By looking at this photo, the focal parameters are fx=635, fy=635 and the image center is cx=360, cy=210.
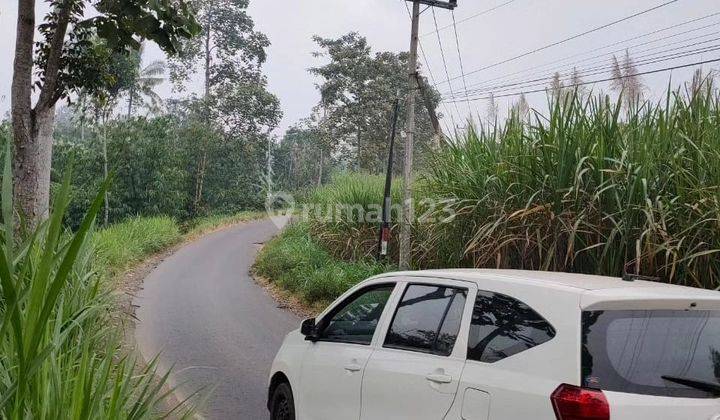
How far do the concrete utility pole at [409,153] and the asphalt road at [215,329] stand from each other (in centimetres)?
270

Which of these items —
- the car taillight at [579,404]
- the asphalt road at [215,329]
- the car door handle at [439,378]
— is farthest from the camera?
the asphalt road at [215,329]

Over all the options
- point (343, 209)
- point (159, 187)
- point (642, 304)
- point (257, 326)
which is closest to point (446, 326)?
point (642, 304)

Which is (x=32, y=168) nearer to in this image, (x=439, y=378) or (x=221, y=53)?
(x=439, y=378)

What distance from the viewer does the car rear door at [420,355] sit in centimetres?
317

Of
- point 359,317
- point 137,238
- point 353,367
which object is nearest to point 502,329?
point 353,367

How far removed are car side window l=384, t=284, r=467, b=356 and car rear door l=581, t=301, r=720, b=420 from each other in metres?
0.84

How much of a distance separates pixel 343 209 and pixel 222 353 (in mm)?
7590

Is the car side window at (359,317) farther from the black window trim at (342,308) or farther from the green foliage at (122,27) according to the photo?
the green foliage at (122,27)

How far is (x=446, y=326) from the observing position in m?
3.39

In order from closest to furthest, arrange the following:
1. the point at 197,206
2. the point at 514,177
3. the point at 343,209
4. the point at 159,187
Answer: the point at 514,177
the point at 343,209
the point at 159,187
the point at 197,206

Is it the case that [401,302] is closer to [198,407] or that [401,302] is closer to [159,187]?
[198,407]

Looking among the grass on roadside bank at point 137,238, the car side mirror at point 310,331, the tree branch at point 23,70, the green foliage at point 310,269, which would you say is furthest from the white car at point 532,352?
the grass on roadside bank at point 137,238

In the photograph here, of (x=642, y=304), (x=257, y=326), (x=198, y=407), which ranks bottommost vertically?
(x=257, y=326)

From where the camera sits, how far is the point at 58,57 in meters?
6.94
